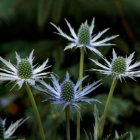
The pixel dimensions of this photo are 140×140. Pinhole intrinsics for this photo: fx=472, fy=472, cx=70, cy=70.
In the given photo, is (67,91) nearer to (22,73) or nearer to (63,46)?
Answer: (22,73)

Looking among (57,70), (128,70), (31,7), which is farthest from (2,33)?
(128,70)

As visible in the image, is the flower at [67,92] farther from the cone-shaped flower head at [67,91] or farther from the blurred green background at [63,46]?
the blurred green background at [63,46]

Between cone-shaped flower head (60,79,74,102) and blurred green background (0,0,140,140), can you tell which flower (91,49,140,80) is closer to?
cone-shaped flower head (60,79,74,102)

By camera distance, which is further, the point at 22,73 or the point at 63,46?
the point at 63,46

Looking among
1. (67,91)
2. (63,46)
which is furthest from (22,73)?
(63,46)

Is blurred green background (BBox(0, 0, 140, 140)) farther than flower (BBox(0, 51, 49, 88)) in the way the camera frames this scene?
Yes

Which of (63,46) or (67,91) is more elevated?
(63,46)

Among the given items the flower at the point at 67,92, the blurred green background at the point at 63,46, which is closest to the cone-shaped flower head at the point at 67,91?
the flower at the point at 67,92

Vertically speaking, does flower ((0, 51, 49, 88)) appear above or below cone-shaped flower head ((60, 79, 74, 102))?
above

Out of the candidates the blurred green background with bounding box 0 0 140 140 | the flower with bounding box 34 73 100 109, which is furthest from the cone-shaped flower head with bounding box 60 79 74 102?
the blurred green background with bounding box 0 0 140 140
